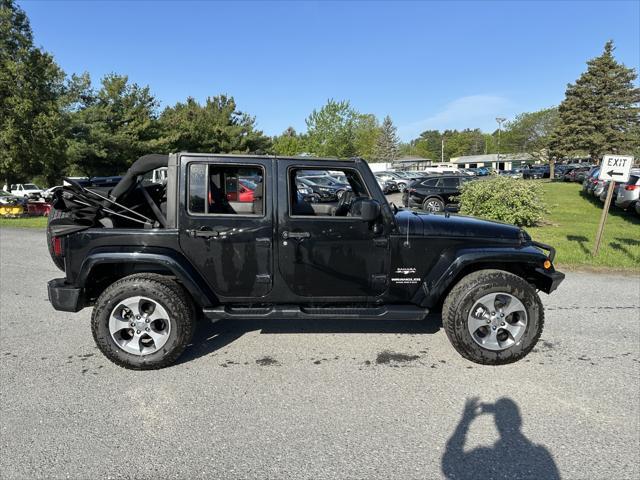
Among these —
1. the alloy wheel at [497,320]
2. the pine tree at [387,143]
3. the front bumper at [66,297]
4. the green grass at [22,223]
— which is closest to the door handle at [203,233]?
the front bumper at [66,297]

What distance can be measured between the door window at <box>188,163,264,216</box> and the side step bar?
0.86m

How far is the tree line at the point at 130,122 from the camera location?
1730cm

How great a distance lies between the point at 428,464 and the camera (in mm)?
2439

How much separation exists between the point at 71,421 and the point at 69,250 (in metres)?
1.46

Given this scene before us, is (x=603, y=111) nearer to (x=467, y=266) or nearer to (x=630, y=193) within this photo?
(x=630, y=193)

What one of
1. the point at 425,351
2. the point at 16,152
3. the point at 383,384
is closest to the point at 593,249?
the point at 425,351

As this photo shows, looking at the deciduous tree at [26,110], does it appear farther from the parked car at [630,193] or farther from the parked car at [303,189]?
the parked car at [630,193]

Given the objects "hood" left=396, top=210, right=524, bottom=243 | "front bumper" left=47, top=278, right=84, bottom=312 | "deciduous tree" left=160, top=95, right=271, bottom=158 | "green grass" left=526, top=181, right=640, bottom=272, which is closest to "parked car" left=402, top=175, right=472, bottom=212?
"green grass" left=526, top=181, right=640, bottom=272

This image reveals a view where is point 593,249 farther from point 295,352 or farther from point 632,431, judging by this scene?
point 295,352

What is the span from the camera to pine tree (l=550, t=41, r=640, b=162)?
41562 mm

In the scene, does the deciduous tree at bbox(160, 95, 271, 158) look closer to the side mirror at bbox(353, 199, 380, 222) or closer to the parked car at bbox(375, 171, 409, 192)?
the parked car at bbox(375, 171, 409, 192)

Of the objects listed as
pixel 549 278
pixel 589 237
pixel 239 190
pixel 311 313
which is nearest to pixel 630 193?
pixel 589 237

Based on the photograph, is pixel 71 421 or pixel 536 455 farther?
pixel 71 421

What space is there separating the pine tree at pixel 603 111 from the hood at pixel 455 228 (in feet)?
154
